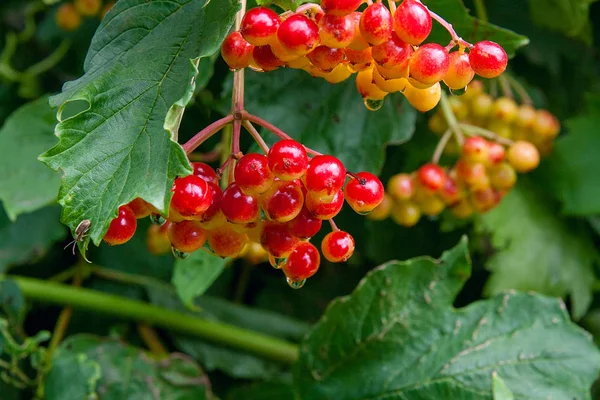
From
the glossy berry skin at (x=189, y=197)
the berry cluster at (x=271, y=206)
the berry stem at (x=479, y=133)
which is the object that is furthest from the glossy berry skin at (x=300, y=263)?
the berry stem at (x=479, y=133)

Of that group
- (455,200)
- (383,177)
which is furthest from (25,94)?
(455,200)

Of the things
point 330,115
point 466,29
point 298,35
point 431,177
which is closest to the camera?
point 298,35

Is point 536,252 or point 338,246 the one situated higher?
point 338,246

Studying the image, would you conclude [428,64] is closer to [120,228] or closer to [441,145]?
[120,228]

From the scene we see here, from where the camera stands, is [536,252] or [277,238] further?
[536,252]

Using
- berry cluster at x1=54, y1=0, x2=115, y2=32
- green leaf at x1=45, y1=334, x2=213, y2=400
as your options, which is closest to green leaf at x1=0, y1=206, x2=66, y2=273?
green leaf at x1=45, y1=334, x2=213, y2=400

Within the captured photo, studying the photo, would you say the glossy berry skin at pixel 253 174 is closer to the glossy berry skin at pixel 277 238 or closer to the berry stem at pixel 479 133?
the glossy berry skin at pixel 277 238

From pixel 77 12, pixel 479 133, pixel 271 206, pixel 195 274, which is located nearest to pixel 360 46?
pixel 271 206

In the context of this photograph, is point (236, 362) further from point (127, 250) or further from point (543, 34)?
point (543, 34)
